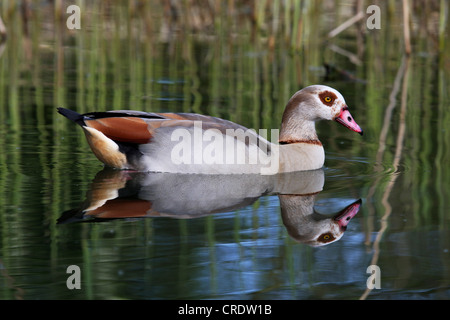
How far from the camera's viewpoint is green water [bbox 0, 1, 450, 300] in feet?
16.9

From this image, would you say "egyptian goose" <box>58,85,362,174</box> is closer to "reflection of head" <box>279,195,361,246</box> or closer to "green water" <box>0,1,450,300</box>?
"green water" <box>0,1,450,300</box>

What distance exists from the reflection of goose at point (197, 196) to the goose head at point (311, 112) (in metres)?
0.59

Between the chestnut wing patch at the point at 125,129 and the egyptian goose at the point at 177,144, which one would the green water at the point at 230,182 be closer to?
the egyptian goose at the point at 177,144

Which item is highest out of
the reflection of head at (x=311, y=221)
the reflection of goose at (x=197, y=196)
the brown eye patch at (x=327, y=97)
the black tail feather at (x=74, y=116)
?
the brown eye patch at (x=327, y=97)

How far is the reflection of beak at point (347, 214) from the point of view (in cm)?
647

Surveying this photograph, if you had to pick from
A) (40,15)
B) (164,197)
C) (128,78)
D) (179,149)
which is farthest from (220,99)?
(40,15)

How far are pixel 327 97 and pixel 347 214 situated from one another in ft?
7.34

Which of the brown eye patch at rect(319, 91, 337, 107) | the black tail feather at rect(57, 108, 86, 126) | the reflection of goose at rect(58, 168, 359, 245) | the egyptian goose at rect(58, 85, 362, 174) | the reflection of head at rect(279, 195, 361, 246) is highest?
the brown eye patch at rect(319, 91, 337, 107)

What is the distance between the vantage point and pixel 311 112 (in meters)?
8.72

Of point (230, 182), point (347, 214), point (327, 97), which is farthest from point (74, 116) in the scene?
point (347, 214)

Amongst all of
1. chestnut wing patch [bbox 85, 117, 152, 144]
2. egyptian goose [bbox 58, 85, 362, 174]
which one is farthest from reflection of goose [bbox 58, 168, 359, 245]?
chestnut wing patch [bbox 85, 117, 152, 144]

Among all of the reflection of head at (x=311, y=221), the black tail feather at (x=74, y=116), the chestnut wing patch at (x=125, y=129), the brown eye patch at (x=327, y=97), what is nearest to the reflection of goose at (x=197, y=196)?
the reflection of head at (x=311, y=221)

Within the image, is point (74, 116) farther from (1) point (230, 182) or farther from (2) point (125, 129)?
(1) point (230, 182)

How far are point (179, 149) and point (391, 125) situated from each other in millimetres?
3575
